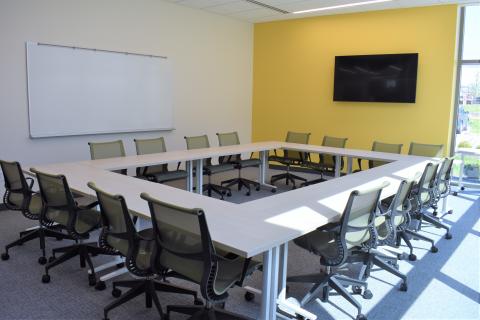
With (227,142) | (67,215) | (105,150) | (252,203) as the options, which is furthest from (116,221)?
(227,142)

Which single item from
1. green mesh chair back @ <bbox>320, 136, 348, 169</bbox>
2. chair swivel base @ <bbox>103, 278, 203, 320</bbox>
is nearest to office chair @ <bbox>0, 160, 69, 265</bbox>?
chair swivel base @ <bbox>103, 278, 203, 320</bbox>

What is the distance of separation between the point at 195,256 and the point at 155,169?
344 cm

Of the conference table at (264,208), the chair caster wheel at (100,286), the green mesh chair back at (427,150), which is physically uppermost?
the green mesh chair back at (427,150)

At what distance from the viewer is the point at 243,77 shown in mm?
8711

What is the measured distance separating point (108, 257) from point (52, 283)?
61cm

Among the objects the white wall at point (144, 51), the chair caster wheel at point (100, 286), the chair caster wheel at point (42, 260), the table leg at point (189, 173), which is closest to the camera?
the chair caster wheel at point (100, 286)

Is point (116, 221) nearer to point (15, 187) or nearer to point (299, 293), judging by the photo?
point (299, 293)

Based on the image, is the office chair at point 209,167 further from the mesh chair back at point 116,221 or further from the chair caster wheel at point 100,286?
the mesh chair back at point 116,221

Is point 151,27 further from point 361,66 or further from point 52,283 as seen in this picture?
point 52,283

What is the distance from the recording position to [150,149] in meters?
5.68

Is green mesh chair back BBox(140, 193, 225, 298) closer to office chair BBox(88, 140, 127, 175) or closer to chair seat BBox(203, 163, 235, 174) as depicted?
office chair BBox(88, 140, 127, 175)

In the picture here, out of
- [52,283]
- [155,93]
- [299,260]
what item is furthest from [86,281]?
[155,93]

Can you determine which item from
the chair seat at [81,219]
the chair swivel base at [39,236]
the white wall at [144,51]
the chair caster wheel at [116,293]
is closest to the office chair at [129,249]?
the chair caster wheel at [116,293]

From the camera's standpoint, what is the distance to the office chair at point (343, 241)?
2801 mm
